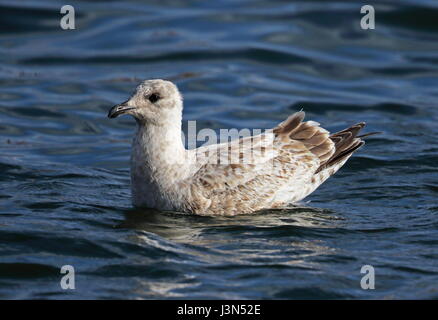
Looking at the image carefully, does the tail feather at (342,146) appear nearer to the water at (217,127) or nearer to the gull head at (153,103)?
the water at (217,127)

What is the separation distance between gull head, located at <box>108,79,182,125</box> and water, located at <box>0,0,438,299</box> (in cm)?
104

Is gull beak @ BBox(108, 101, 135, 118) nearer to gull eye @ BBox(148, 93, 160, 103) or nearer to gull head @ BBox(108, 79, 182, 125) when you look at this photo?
gull head @ BBox(108, 79, 182, 125)

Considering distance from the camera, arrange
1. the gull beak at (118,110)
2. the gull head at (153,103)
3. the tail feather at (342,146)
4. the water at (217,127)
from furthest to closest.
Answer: the tail feather at (342,146)
the gull head at (153,103)
the gull beak at (118,110)
the water at (217,127)

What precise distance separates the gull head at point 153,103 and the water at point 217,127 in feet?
3.43

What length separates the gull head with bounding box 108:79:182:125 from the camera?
9578mm

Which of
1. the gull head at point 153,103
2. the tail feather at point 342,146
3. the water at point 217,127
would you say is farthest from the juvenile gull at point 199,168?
the tail feather at point 342,146

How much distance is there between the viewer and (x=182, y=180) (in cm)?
968

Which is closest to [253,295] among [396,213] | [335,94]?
[396,213]

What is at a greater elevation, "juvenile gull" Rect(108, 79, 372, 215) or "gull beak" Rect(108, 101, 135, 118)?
"gull beak" Rect(108, 101, 135, 118)

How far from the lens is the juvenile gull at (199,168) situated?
9.64m

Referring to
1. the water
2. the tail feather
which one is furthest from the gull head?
the tail feather

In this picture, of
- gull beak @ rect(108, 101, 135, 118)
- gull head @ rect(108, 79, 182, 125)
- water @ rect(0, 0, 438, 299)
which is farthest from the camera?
gull head @ rect(108, 79, 182, 125)
